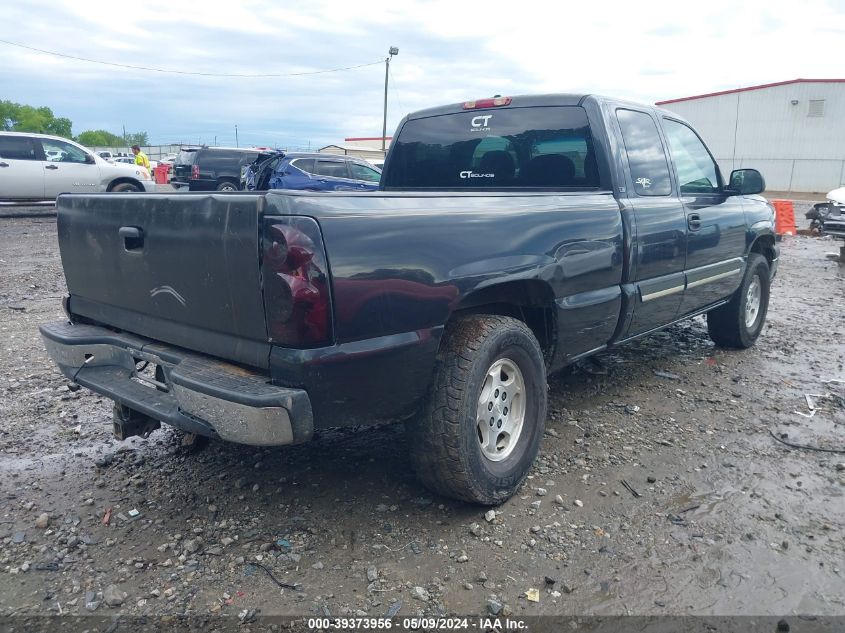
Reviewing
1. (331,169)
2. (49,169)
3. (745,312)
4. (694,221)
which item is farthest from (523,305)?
(49,169)

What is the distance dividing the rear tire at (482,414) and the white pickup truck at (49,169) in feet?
44.6

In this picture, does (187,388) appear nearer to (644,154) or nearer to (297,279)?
(297,279)

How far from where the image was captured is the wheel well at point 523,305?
321 cm

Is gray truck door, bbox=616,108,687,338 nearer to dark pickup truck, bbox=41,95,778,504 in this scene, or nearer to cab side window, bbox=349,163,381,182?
dark pickup truck, bbox=41,95,778,504

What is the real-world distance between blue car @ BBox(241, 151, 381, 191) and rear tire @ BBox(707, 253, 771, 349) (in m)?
10.1

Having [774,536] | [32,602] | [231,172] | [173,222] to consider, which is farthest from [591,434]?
[231,172]

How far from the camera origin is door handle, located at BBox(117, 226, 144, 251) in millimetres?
2996

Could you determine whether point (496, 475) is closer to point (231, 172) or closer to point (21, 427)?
point (21, 427)

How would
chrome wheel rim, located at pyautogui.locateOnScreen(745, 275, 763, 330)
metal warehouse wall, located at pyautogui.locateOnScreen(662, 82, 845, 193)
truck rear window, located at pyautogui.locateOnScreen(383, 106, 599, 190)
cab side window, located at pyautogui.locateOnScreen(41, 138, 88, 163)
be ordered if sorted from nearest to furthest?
truck rear window, located at pyautogui.locateOnScreen(383, 106, 599, 190), chrome wheel rim, located at pyautogui.locateOnScreen(745, 275, 763, 330), cab side window, located at pyautogui.locateOnScreen(41, 138, 88, 163), metal warehouse wall, located at pyautogui.locateOnScreen(662, 82, 845, 193)

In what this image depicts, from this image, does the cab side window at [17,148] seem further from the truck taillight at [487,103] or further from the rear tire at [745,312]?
the rear tire at [745,312]

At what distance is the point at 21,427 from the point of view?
4184 mm

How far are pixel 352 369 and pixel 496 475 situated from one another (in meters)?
1.02

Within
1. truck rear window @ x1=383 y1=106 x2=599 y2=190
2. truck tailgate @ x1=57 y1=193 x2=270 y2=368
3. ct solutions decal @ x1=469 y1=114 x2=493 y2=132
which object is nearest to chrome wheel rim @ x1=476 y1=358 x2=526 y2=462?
truck tailgate @ x1=57 y1=193 x2=270 y2=368

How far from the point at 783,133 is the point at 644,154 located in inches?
1501
